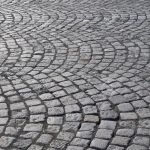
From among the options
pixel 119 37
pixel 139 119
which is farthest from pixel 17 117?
pixel 119 37

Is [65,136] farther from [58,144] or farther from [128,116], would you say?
[128,116]

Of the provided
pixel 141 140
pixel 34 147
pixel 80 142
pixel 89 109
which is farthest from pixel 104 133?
pixel 34 147

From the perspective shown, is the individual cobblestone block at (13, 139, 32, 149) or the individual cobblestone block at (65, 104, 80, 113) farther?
the individual cobblestone block at (65, 104, 80, 113)

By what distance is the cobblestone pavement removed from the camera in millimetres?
3889

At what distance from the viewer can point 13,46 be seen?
6.57m

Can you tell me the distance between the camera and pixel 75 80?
5.15 metres

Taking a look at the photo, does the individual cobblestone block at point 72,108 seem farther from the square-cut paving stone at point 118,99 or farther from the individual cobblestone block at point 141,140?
the individual cobblestone block at point 141,140

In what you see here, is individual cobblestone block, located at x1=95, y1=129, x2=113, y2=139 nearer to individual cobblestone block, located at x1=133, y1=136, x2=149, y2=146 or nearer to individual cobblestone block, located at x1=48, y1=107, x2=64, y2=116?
individual cobblestone block, located at x1=133, y1=136, x2=149, y2=146

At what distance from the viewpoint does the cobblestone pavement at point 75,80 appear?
12.8 ft

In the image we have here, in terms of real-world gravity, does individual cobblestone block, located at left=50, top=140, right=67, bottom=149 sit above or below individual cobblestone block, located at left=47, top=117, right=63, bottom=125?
below

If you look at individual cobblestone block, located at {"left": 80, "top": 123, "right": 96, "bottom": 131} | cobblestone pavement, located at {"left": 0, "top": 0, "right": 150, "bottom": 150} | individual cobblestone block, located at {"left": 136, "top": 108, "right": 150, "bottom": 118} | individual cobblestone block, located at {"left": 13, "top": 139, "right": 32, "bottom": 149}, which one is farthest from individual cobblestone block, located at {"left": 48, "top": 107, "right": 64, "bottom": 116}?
individual cobblestone block, located at {"left": 136, "top": 108, "right": 150, "bottom": 118}

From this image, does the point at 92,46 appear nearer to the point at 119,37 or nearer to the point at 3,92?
the point at 119,37

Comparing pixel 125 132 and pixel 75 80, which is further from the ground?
pixel 75 80

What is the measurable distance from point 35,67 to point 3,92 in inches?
38.2
